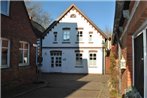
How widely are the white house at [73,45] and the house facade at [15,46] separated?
18605mm

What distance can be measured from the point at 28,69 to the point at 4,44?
4931mm

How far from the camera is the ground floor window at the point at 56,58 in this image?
137 feet

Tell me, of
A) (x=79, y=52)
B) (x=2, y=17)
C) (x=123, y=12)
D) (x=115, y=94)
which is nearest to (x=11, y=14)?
(x=2, y=17)

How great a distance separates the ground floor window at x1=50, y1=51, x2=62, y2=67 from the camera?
41812 mm

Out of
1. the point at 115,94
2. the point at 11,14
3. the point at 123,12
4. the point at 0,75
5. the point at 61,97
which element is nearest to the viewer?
the point at 123,12

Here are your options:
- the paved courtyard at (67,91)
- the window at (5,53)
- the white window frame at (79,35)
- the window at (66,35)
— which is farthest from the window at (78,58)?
the window at (5,53)

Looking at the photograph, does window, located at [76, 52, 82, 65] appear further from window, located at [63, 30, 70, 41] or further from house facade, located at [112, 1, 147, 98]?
house facade, located at [112, 1, 147, 98]

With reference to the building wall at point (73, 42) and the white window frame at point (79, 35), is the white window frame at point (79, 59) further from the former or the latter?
the white window frame at point (79, 35)

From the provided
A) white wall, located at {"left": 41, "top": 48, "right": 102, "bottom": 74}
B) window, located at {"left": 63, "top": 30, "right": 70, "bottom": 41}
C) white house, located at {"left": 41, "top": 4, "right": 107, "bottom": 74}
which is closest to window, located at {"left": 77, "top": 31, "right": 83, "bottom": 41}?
white house, located at {"left": 41, "top": 4, "right": 107, "bottom": 74}

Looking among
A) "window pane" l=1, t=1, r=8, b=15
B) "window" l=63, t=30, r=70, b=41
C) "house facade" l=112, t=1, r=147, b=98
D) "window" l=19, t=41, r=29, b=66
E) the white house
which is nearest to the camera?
"house facade" l=112, t=1, r=147, b=98

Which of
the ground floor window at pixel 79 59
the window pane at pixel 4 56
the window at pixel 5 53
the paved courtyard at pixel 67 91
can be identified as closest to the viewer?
the paved courtyard at pixel 67 91

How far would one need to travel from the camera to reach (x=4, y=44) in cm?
1744

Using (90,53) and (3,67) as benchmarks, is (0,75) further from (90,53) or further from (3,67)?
(90,53)

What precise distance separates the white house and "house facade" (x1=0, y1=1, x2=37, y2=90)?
18605 mm
